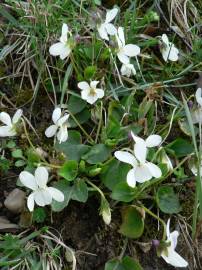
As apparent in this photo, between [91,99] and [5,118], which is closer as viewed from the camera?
[5,118]

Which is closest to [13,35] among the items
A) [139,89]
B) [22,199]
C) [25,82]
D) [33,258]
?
[25,82]

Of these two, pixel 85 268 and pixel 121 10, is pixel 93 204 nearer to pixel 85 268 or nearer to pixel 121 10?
pixel 85 268

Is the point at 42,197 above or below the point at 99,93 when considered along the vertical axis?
below

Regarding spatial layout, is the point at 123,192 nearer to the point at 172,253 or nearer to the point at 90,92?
the point at 172,253

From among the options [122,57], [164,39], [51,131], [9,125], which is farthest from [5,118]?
[164,39]

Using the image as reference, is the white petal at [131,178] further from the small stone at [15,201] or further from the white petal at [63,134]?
the small stone at [15,201]

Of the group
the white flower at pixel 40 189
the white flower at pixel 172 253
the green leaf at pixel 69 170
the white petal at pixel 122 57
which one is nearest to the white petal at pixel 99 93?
the white petal at pixel 122 57

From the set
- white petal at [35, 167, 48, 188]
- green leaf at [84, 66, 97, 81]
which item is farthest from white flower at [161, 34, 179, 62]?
white petal at [35, 167, 48, 188]
